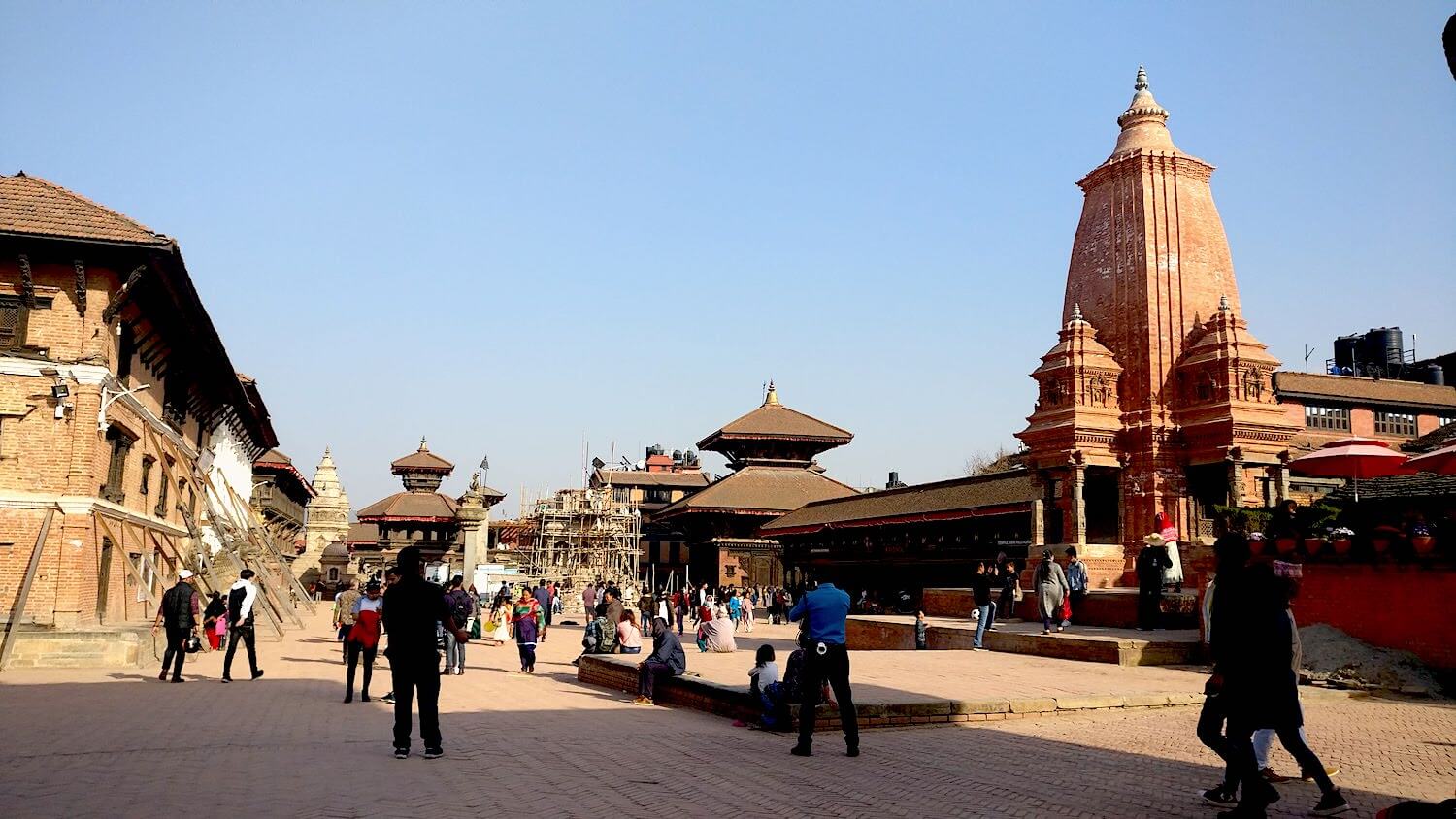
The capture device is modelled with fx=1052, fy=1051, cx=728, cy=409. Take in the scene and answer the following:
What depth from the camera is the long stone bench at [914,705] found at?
33.0 ft

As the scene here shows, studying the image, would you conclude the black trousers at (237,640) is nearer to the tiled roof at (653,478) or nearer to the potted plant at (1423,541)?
the potted plant at (1423,541)

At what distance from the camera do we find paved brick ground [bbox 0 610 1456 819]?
21.2 feet

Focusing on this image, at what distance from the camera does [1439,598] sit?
12.3m

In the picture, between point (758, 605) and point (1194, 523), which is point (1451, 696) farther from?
point (758, 605)

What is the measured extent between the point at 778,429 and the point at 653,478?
22705 mm

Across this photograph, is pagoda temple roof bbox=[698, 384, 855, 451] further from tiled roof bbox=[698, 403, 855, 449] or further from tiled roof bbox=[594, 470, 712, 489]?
tiled roof bbox=[594, 470, 712, 489]

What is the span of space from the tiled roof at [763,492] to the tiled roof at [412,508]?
55.6 feet

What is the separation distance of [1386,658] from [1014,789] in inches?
308

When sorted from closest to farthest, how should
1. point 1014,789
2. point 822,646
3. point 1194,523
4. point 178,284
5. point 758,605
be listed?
point 1014,789 < point 822,646 < point 178,284 < point 1194,523 < point 758,605

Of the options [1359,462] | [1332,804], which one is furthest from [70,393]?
[1359,462]

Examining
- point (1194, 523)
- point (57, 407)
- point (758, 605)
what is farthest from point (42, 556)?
point (758, 605)

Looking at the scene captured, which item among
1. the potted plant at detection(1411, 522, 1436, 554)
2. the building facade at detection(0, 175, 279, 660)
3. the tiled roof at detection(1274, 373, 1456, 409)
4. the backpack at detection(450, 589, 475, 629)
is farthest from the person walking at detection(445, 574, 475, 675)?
the tiled roof at detection(1274, 373, 1456, 409)

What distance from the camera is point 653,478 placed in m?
78.3

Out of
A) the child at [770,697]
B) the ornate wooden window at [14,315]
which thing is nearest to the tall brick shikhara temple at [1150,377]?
the child at [770,697]
